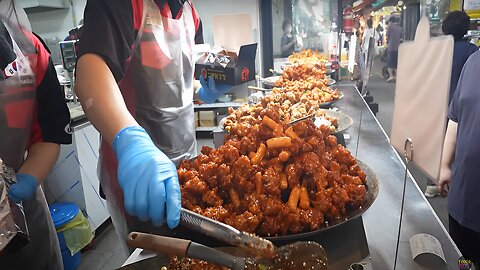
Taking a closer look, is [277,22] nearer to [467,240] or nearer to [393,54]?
[467,240]

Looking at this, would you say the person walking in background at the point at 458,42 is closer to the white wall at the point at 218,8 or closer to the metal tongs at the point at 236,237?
the metal tongs at the point at 236,237

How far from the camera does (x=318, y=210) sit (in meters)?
1.08

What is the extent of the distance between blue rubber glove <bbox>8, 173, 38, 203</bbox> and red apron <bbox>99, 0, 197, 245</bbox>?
288 millimetres

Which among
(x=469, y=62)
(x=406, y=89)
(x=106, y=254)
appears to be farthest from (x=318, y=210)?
(x=106, y=254)

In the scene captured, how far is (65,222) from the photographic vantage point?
2895 mm

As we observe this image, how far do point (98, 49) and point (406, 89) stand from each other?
968 mm

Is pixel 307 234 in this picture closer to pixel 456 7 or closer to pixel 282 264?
pixel 282 264

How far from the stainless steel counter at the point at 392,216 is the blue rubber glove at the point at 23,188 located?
1373 millimetres

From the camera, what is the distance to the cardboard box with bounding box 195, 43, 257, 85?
7.49 feet

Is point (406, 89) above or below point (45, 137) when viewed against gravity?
above

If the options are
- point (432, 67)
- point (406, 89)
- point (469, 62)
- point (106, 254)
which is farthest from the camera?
point (106, 254)

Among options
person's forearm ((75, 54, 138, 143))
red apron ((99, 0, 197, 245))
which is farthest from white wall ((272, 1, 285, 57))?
person's forearm ((75, 54, 138, 143))

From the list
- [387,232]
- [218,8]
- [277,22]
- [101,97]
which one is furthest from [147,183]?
[277,22]

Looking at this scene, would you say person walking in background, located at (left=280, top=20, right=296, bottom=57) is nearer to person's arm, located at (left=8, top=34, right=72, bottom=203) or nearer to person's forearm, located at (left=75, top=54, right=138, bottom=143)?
person's arm, located at (left=8, top=34, right=72, bottom=203)
